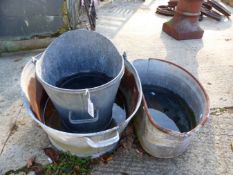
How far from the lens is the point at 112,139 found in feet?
5.11

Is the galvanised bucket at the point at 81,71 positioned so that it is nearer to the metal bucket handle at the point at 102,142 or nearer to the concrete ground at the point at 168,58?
the metal bucket handle at the point at 102,142

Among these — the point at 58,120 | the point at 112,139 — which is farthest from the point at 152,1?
the point at 112,139

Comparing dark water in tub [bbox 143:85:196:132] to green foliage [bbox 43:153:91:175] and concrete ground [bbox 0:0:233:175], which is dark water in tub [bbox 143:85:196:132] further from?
green foliage [bbox 43:153:91:175]

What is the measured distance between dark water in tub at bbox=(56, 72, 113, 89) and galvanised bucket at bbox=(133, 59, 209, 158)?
0.37 m

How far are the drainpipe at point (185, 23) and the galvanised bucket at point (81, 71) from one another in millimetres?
2012

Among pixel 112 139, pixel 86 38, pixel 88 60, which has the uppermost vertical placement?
pixel 86 38

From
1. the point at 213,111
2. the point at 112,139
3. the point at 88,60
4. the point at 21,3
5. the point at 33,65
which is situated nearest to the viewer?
the point at 112,139

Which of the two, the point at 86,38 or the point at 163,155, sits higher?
the point at 86,38

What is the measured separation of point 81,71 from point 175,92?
0.91 m

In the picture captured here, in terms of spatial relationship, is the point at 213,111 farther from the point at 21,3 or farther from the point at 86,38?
the point at 21,3

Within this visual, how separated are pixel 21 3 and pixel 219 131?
261 centimetres

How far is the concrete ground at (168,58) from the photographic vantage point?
1.95 meters

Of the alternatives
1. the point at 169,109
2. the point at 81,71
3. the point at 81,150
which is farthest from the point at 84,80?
the point at 169,109

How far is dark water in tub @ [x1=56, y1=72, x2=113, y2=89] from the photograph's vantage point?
2057mm
